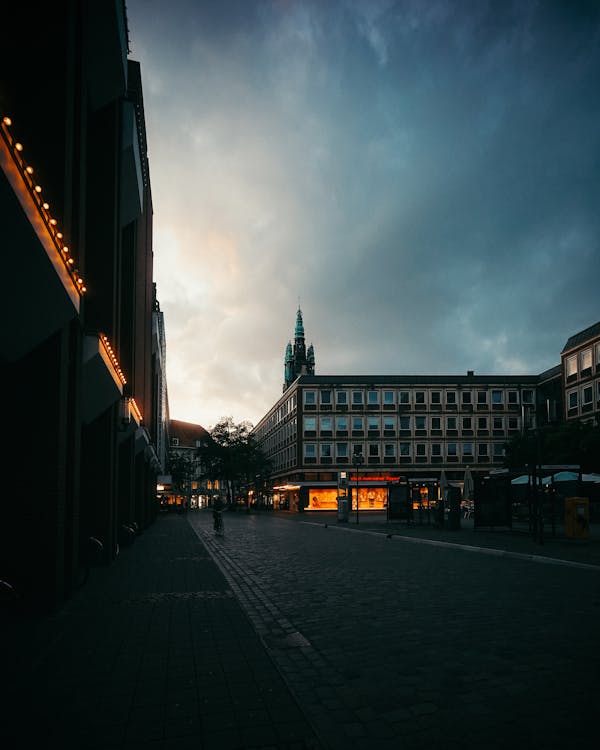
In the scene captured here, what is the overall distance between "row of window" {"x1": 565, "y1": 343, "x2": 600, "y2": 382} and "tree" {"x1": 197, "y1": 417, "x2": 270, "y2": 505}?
43.0 metres

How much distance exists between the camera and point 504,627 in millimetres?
7797

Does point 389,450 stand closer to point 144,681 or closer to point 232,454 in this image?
point 232,454

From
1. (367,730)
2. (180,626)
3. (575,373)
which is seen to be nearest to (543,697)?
(367,730)

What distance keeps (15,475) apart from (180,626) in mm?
3309

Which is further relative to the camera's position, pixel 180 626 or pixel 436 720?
pixel 180 626

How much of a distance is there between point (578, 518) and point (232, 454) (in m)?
65.8

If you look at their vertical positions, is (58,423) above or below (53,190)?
below

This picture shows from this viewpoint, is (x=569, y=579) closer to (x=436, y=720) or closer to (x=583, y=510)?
(x=436, y=720)

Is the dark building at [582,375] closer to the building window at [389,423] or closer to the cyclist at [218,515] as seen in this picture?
the building window at [389,423]

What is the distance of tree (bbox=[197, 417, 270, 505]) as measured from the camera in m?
83.8

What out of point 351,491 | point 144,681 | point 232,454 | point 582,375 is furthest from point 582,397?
point 144,681

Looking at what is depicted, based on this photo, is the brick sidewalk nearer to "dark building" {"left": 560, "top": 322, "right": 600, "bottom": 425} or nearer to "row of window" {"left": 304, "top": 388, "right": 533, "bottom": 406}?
"dark building" {"left": 560, "top": 322, "right": 600, "bottom": 425}

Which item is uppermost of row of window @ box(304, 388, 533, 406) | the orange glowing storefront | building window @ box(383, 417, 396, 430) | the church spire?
Answer: the church spire

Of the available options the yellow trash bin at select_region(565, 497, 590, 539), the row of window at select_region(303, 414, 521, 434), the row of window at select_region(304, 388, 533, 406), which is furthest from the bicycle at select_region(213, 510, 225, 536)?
the row of window at select_region(304, 388, 533, 406)
